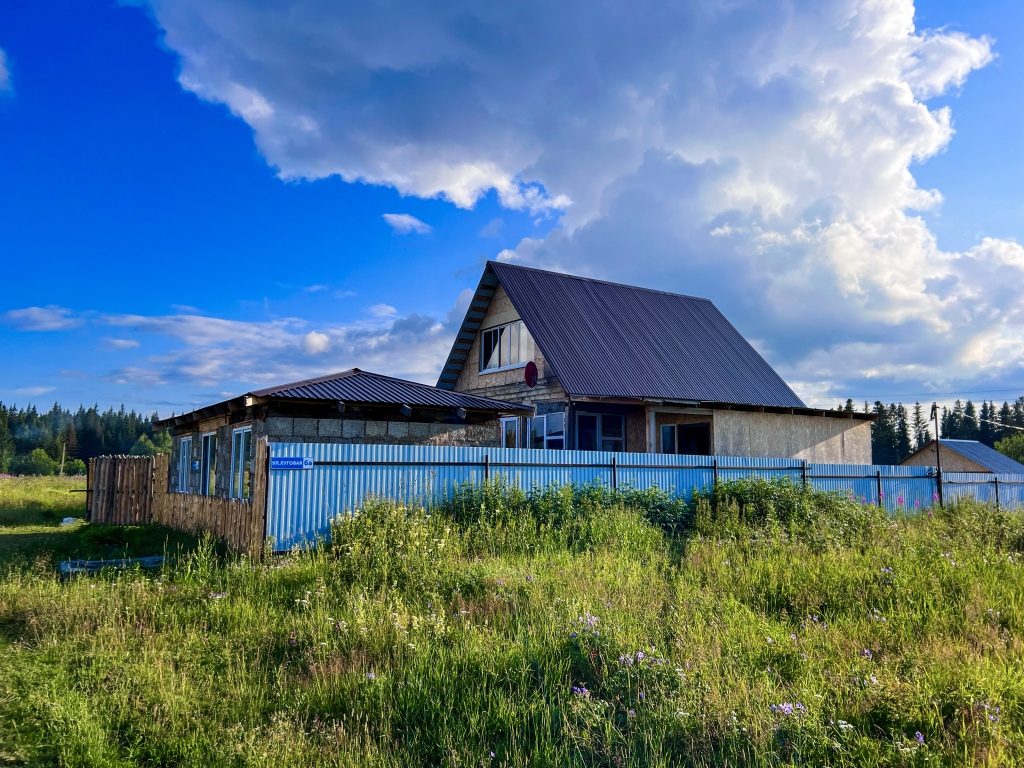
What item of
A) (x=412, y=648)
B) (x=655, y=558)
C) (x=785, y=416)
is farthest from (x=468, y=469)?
(x=785, y=416)

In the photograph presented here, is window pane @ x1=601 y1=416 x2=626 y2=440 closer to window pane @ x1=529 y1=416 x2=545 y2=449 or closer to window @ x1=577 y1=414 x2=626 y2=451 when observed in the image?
window @ x1=577 y1=414 x2=626 y2=451

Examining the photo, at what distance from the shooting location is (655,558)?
900 cm

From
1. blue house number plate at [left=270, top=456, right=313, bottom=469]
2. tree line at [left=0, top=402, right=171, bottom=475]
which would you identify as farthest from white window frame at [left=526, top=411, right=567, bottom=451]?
tree line at [left=0, top=402, right=171, bottom=475]

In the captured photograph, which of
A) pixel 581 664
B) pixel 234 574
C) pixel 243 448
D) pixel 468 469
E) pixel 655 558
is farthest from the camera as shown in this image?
pixel 243 448

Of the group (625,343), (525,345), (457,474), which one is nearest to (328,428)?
(457,474)

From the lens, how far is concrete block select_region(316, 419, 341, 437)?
1320 centimetres

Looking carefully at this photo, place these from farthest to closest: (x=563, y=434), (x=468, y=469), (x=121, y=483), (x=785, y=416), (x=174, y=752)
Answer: (x=785, y=416)
(x=563, y=434)
(x=121, y=483)
(x=468, y=469)
(x=174, y=752)

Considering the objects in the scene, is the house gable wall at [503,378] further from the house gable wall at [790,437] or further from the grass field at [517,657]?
the grass field at [517,657]

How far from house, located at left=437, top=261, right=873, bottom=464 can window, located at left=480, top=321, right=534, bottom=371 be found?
0.04 meters

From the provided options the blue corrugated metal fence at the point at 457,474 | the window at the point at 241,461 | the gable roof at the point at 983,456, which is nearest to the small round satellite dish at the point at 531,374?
the blue corrugated metal fence at the point at 457,474

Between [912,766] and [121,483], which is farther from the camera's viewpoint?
[121,483]

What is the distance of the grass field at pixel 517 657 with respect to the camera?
4.14 meters

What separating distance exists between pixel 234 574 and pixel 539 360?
12.3m

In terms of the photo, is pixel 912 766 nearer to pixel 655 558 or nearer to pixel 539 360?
pixel 655 558
